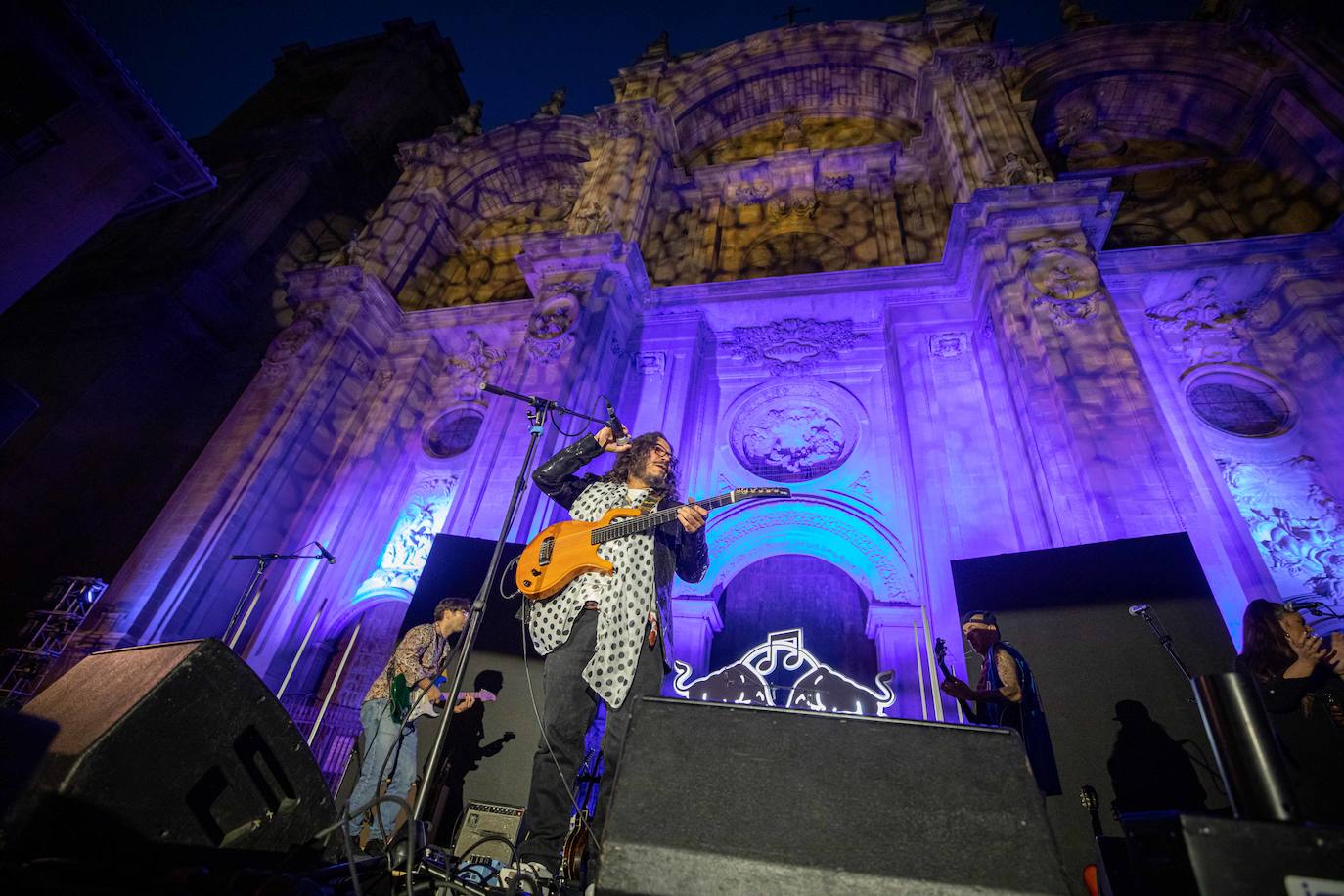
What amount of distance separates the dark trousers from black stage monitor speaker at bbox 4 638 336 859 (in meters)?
0.89

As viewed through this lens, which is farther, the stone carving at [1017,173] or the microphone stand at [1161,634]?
the stone carving at [1017,173]

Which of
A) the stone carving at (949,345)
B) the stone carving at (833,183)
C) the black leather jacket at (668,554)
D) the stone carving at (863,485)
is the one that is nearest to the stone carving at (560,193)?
the stone carving at (833,183)

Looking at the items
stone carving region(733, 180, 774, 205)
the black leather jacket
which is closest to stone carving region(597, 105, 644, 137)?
stone carving region(733, 180, 774, 205)

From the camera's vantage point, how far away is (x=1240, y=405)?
751 cm

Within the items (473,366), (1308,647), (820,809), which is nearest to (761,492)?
(820,809)

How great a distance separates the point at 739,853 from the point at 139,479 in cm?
1316

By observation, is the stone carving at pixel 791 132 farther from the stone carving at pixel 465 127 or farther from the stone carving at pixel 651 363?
the stone carving at pixel 465 127

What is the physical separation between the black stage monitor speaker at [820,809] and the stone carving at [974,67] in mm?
12012

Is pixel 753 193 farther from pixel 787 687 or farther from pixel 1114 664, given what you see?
pixel 1114 664

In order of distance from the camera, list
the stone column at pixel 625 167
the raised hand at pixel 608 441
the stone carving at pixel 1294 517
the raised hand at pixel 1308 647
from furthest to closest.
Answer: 1. the stone column at pixel 625 167
2. the stone carving at pixel 1294 517
3. the raised hand at pixel 608 441
4. the raised hand at pixel 1308 647

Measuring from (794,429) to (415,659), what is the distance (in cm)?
605

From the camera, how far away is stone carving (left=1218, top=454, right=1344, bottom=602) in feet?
19.2

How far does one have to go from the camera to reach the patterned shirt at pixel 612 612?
281cm

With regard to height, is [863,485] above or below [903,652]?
above
